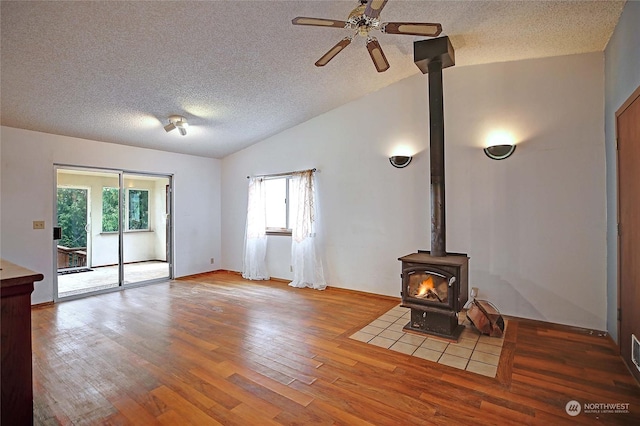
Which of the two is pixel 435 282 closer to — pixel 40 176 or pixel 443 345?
pixel 443 345

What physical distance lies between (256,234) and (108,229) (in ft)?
10.8

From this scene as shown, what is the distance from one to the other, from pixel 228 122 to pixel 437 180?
3.19 metres

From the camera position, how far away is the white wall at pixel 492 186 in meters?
3.25

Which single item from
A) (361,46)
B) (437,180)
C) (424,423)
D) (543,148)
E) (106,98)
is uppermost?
(361,46)

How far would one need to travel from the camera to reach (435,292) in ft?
10.1

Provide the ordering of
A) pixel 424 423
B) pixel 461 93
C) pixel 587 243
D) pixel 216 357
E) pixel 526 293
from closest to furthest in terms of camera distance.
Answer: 1. pixel 424 423
2. pixel 216 357
3. pixel 587 243
4. pixel 526 293
5. pixel 461 93

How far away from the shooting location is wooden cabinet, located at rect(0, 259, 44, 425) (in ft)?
4.12

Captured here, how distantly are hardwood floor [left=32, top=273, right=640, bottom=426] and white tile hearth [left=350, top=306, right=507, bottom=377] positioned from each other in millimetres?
87

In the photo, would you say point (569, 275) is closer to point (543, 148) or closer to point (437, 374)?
point (543, 148)

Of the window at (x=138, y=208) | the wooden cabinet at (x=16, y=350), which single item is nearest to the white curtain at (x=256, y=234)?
the window at (x=138, y=208)

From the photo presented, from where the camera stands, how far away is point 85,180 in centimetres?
Answer: 584

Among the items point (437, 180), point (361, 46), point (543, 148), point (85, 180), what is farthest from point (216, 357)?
point (85, 180)

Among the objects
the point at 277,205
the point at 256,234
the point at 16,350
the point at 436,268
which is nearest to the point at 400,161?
the point at 436,268

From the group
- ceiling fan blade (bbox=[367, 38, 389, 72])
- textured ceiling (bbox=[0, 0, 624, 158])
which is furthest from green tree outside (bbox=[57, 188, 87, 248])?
ceiling fan blade (bbox=[367, 38, 389, 72])
